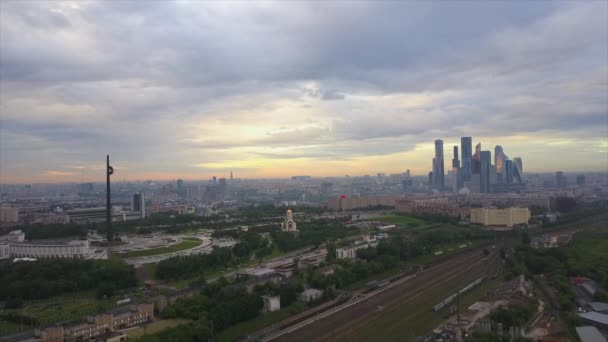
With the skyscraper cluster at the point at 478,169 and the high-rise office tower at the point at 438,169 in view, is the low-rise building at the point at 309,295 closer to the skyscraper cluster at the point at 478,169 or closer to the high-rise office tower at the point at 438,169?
the skyscraper cluster at the point at 478,169

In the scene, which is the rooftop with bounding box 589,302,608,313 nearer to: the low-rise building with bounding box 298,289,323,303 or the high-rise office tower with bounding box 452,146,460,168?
the low-rise building with bounding box 298,289,323,303

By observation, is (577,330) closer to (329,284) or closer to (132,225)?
(329,284)

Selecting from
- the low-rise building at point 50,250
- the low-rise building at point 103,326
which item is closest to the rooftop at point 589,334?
the low-rise building at point 103,326

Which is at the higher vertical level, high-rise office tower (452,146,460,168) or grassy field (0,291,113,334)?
high-rise office tower (452,146,460,168)

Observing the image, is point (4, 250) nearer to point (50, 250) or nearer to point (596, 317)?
point (50, 250)

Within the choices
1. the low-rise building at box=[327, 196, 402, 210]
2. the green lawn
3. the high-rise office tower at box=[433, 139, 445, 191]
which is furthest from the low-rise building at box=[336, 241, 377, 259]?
the high-rise office tower at box=[433, 139, 445, 191]
